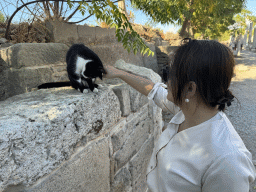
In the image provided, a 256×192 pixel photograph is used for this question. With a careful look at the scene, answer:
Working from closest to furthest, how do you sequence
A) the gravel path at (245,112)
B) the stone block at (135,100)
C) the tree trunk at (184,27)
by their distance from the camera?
the stone block at (135,100)
the gravel path at (245,112)
the tree trunk at (184,27)


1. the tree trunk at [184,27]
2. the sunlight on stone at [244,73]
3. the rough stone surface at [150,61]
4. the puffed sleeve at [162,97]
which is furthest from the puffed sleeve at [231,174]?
the tree trunk at [184,27]

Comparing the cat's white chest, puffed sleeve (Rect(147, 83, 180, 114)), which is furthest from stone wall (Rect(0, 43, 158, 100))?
puffed sleeve (Rect(147, 83, 180, 114))

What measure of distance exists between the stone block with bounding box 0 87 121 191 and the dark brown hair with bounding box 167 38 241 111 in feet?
2.07

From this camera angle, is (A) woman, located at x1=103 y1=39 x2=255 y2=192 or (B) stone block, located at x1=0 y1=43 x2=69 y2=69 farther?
(B) stone block, located at x1=0 y1=43 x2=69 y2=69

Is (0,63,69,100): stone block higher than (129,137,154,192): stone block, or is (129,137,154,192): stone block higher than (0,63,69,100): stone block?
(0,63,69,100): stone block

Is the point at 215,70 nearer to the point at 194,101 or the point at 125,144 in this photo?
the point at 194,101

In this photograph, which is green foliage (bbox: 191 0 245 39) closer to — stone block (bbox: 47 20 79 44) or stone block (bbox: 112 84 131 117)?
stone block (bbox: 47 20 79 44)

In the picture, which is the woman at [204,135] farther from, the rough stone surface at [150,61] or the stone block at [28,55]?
the rough stone surface at [150,61]

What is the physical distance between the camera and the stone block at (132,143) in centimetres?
165

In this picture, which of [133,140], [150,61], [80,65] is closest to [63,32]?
[80,65]

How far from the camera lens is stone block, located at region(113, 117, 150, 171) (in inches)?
64.8

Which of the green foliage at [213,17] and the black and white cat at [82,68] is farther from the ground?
the green foliage at [213,17]

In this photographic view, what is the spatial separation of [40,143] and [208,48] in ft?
3.12

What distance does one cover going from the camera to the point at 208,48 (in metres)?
0.91
